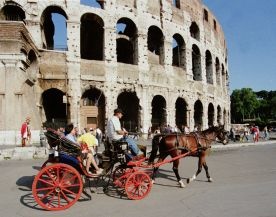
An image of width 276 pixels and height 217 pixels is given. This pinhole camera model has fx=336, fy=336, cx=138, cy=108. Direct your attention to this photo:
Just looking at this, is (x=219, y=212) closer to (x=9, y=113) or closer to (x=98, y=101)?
(x=9, y=113)

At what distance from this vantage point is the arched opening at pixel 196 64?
30297mm

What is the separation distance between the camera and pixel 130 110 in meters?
26.5

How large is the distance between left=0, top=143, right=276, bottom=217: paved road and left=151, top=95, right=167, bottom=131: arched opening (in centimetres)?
1717

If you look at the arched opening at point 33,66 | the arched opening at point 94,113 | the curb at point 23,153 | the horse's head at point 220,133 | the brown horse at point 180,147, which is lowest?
the curb at point 23,153

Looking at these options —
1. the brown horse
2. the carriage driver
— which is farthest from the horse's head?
the carriage driver

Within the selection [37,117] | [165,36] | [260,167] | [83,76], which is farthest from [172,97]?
[260,167]

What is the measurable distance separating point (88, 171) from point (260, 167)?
611 centimetres

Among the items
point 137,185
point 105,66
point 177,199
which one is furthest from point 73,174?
point 105,66

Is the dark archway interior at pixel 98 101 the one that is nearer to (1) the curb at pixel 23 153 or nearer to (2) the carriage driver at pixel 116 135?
(1) the curb at pixel 23 153

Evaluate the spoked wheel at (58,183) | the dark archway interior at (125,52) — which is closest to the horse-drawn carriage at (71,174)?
the spoked wheel at (58,183)

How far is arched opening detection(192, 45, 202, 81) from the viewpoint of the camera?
30.3 meters

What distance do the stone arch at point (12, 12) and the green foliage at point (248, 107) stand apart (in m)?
62.5

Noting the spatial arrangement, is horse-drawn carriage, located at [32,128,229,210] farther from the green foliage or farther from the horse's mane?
the green foliage

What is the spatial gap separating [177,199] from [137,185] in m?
0.81
